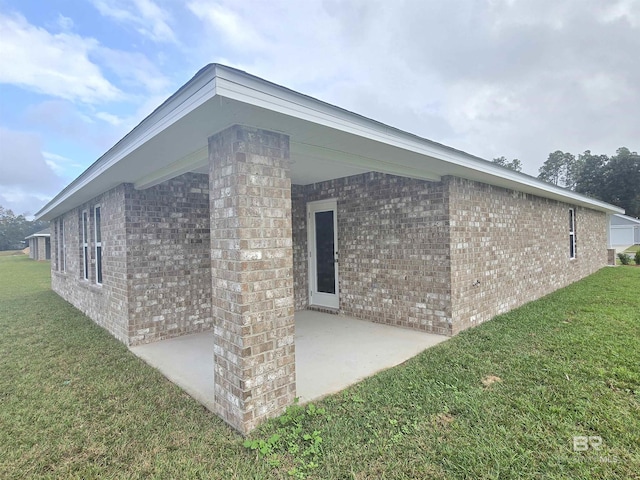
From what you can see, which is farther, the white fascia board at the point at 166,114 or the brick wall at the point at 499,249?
the brick wall at the point at 499,249

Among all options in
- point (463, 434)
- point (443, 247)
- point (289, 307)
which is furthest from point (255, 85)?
point (443, 247)

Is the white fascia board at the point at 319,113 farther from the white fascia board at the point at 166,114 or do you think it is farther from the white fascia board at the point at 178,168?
the white fascia board at the point at 178,168

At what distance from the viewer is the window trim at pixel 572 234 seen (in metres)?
10.2

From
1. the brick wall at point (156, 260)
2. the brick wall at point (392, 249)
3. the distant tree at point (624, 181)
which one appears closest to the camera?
the brick wall at point (156, 260)

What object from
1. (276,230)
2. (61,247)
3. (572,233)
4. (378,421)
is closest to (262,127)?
(276,230)

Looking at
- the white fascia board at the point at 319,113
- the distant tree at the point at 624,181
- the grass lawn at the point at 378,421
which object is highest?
the distant tree at the point at 624,181

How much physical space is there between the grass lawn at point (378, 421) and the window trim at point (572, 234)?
675 cm

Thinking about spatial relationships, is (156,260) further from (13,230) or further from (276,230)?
(13,230)

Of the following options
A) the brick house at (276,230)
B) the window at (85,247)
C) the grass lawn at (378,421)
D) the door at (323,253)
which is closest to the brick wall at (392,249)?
the brick house at (276,230)

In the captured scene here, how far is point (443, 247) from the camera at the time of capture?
504 centimetres

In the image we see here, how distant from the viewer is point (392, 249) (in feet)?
18.6

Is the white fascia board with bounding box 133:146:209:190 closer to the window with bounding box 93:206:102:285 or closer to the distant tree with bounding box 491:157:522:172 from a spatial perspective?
the window with bounding box 93:206:102:285

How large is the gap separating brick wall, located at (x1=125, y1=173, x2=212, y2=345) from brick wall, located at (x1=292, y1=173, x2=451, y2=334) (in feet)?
6.88

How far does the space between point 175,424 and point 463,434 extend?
2.27 m
